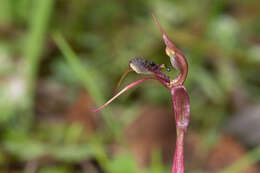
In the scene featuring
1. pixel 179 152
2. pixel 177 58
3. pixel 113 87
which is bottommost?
pixel 113 87

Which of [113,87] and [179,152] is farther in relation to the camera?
[113,87]

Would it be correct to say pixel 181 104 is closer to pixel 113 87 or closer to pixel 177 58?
pixel 177 58

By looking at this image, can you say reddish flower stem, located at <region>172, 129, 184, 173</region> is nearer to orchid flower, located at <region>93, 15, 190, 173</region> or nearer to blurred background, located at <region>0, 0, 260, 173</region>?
orchid flower, located at <region>93, 15, 190, 173</region>

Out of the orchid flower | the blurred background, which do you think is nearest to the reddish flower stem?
the orchid flower

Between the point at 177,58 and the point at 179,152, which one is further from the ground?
the point at 177,58

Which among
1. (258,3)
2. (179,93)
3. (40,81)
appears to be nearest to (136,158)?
(40,81)

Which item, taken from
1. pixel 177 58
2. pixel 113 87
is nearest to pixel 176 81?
pixel 177 58

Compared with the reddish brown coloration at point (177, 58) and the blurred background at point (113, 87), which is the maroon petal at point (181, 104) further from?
the blurred background at point (113, 87)
